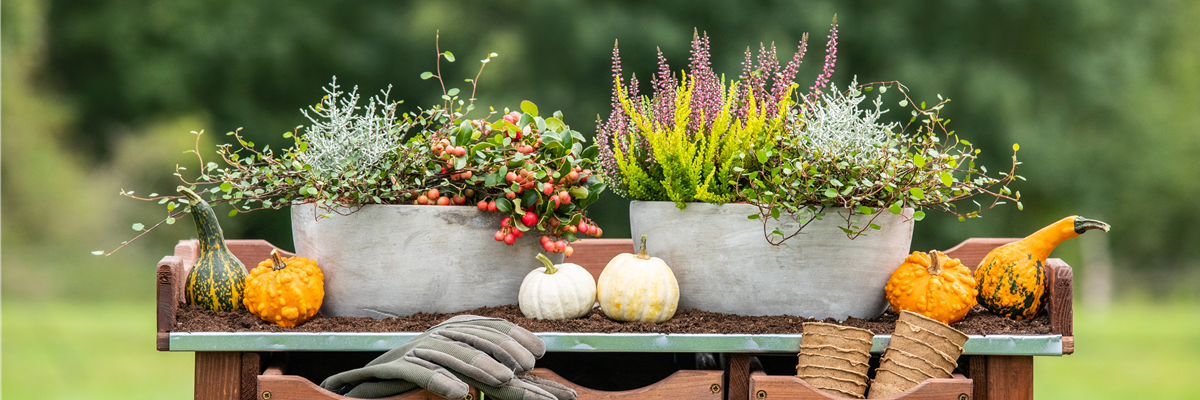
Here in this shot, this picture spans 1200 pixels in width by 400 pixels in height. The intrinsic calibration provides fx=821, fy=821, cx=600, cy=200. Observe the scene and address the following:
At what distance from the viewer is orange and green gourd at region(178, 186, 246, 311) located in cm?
162

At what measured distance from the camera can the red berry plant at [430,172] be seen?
5.24 feet

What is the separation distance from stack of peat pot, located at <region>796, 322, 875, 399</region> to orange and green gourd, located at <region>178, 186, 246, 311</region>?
1107 mm

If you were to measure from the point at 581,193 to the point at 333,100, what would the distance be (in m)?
0.53

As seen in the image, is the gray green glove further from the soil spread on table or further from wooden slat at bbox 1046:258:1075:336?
wooden slat at bbox 1046:258:1075:336

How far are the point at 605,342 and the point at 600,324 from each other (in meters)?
0.08

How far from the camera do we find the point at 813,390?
4.75 ft

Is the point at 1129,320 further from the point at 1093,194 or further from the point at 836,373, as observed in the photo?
the point at 836,373

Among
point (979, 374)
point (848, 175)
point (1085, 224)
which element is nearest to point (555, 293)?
point (848, 175)

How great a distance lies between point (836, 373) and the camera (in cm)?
148

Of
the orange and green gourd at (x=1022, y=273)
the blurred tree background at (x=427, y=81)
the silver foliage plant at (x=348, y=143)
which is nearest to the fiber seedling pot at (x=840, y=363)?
the orange and green gourd at (x=1022, y=273)

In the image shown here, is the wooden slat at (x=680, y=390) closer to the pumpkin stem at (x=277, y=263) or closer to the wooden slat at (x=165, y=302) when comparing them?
the pumpkin stem at (x=277, y=263)

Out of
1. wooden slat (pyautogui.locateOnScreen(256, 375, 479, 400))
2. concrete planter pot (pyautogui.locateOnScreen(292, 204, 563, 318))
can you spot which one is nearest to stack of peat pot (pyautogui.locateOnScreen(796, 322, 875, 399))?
concrete planter pot (pyautogui.locateOnScreen(292, 204, 563, 318))

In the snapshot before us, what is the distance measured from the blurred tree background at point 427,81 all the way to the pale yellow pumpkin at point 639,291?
4.19 metres

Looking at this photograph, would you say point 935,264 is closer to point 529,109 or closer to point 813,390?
point 813,390
